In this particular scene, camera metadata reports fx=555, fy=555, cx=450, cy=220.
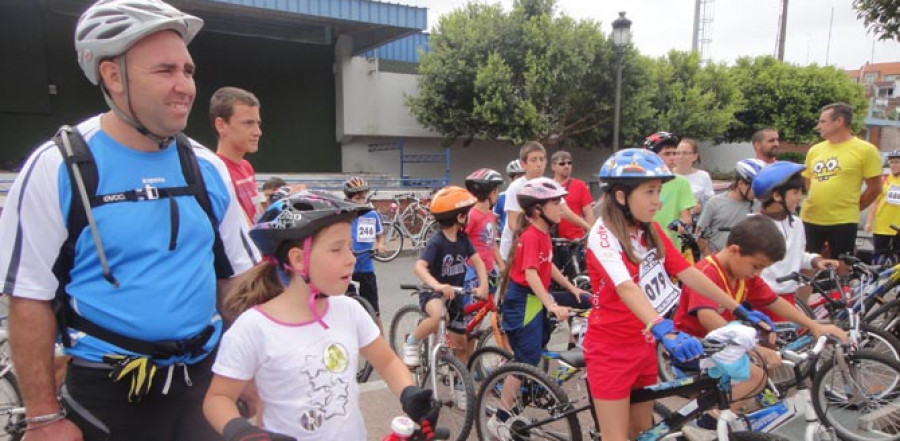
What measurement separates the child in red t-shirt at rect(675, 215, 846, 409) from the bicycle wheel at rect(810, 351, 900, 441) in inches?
25.4

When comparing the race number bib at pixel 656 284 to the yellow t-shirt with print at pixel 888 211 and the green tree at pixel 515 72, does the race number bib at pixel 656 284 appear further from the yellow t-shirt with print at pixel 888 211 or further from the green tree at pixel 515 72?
the green tree at pixel 515 72

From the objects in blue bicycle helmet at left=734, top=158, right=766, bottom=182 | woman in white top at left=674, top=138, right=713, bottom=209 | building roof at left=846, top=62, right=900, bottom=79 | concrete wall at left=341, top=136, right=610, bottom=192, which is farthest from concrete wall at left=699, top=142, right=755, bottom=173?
building roof at left=846, top=62, right=900, bottom=79

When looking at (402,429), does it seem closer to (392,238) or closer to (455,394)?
(455,394)

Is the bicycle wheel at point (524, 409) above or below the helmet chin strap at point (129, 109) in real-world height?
below

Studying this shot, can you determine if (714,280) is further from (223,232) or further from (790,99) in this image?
(790,99)

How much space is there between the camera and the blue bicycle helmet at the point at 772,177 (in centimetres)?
373

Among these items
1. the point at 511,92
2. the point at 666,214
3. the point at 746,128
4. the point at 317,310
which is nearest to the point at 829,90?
the point at 746,128

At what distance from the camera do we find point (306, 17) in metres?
16.1

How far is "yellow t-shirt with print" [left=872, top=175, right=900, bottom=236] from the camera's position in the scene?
6.54m

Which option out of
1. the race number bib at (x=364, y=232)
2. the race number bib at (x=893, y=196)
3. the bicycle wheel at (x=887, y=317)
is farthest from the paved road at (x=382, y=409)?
the race number bib at (x=893, y=196)

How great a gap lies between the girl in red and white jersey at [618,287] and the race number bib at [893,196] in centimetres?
537

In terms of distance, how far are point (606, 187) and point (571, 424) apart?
1348 millimetres

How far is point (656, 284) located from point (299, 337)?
1795 mm

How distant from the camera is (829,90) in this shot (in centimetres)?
2447
